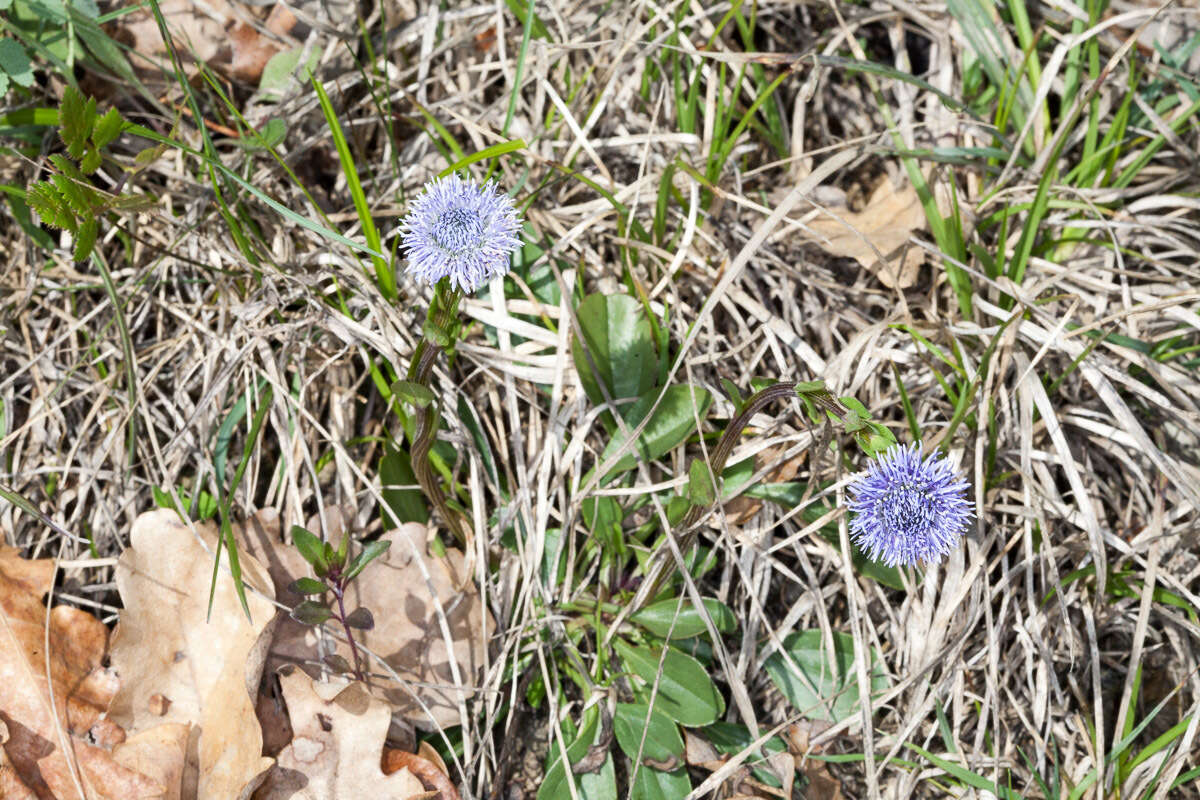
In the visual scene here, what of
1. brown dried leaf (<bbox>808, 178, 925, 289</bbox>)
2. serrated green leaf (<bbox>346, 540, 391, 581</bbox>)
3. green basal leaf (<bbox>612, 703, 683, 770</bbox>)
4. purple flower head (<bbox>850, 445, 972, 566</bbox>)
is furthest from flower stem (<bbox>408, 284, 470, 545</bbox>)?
brown dried leaf (<bbox>808, 178, 925, 289</bbox>)

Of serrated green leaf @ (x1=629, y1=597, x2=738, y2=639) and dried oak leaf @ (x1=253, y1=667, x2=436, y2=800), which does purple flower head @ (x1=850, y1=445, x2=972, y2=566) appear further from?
dried oak leaf @ (x1=253, y1=667, x2=436, y2=800)

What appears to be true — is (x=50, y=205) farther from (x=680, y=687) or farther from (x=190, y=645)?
(x=680, y=687)

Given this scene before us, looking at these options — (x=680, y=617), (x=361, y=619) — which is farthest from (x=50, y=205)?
(x=680, y=617)

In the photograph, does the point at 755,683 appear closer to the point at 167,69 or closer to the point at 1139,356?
the point at 1139,356

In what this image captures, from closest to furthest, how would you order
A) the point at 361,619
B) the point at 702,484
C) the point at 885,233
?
the point at 702,484 < the point at 361,619 < the point at 885,233

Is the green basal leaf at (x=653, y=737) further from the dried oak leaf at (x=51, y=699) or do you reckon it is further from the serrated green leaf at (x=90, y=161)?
the serrated green leaf at (x=90, y=161)

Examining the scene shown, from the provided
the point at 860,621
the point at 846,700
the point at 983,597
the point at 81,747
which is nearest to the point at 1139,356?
the point at 983,597
